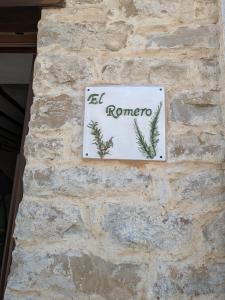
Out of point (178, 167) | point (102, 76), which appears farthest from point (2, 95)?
point (178, 167)

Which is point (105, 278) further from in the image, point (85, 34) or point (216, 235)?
point (85, 34)

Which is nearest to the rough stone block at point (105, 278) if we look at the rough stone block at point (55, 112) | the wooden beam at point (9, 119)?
the rough stone block at point (55, 112)

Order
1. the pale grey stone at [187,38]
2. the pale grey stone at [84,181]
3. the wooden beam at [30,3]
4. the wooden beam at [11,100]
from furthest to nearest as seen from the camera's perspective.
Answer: the wooden beam at [11,100]
the wooden beam at [30,3]
the pale grey stone at [187,38]
the pale grey stone at [84,181]

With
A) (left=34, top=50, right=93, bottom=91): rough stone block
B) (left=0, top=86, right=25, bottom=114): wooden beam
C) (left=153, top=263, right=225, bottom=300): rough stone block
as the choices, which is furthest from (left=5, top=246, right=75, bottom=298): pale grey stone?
(left=0, top=86, right=25, bottom=114): wooden beam

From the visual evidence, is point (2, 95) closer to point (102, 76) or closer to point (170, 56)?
point (102, 76)

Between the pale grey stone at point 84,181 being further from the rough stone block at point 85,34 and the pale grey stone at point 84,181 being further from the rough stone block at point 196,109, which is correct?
the rough stone block at point 85,34

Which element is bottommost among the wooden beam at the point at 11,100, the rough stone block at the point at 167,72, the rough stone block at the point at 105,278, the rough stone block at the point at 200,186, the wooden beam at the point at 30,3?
the rough stone block at the point at 105,278

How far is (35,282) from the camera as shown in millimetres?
1311

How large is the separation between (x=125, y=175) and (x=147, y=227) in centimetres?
22

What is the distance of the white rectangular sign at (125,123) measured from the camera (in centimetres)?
139

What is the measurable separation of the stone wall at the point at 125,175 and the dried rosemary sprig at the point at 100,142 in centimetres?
5

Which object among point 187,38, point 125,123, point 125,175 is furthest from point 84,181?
point 187,38

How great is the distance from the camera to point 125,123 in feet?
4.65

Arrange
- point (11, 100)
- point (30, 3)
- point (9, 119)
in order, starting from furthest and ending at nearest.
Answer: point (9, 119) < point (11, 100) < point (30, 3)
